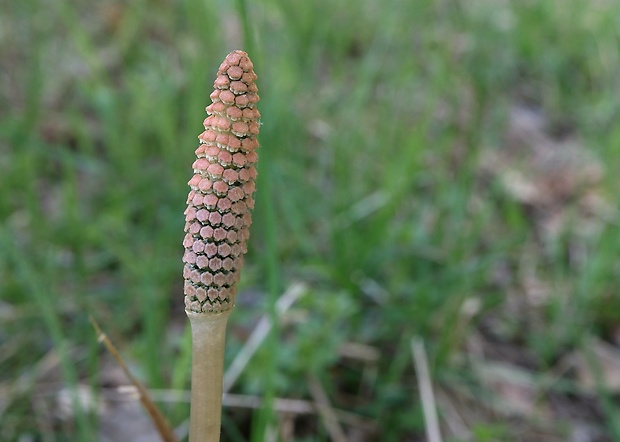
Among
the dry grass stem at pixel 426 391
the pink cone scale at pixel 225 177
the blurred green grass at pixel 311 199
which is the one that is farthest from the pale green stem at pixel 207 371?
the dry grass stem at pixel 426 391

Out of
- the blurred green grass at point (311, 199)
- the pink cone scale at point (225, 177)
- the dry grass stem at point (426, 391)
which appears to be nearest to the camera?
the pink cone scale at point (225, 177)

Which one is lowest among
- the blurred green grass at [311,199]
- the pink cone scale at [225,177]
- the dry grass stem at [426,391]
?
the dry grass stem at [426,391]

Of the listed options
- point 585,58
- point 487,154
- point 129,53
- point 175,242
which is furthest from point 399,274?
point 585,58

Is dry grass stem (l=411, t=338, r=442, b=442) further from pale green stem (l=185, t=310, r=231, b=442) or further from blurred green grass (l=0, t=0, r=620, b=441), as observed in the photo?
pale green stem (l=185, t=310, r=231, b=442)

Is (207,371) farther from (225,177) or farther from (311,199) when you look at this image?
(311,199)

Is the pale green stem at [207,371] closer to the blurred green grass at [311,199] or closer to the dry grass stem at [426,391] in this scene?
the blurred green grass at [311,199]

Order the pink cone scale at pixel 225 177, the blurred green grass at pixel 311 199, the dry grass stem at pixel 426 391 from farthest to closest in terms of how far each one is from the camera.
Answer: the blurred green grass at pixel 311 199 → the dry grass stem at pixel 426 391 → the pink cone scale at pixel 225 177

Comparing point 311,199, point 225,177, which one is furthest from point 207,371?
point 311,199
